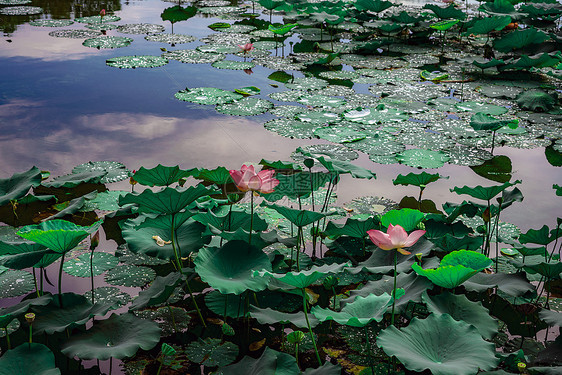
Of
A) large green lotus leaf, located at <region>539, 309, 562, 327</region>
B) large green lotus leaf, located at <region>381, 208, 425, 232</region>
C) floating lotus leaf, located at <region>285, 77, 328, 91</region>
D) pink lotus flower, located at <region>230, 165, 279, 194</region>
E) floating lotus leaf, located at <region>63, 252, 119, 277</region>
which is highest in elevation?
pink lotus flower, located at <region>230, 165, 279, 194</region>

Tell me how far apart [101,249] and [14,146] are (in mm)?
1404

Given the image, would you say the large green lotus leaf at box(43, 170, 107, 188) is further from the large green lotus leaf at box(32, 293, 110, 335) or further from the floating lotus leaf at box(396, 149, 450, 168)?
the floating lotus leaf at box(396, 149, 450, 168)

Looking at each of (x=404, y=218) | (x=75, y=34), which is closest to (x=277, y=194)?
(x=404, y=218)

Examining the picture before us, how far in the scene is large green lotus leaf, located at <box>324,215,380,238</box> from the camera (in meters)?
2.25

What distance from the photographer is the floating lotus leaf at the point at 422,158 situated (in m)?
3.39

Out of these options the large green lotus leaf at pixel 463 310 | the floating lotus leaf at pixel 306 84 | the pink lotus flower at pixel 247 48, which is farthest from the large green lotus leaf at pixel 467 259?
the pink lotus flower at pixel 247 48

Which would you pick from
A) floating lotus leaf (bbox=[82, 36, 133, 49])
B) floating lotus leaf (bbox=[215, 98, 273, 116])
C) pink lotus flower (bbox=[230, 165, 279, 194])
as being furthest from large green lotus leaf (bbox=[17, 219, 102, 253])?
floating lotus leaf (bbox=[82, 36, 133, 49])

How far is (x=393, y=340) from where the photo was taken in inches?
57.8

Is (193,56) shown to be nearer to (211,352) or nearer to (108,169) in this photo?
(108,169)

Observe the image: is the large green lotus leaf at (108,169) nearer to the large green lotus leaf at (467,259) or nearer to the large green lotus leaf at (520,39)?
the large green lotus leaf at (467,259)

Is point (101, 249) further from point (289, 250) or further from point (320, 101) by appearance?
point (320, 101)

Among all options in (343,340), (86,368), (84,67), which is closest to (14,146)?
(84,67)

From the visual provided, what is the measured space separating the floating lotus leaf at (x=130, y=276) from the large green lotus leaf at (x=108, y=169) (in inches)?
34.2

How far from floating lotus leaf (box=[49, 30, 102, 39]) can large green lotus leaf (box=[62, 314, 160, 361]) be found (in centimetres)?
503
